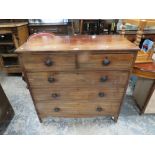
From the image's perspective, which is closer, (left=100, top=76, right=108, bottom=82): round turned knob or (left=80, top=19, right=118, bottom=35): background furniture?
(left=100, top=76, right=108, bottom=82): round turned knob

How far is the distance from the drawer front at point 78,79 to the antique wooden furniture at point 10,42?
128 cm

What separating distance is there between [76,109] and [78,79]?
0.44 metres

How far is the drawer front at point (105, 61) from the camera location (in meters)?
1.09

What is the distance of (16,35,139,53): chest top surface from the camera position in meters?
1.07

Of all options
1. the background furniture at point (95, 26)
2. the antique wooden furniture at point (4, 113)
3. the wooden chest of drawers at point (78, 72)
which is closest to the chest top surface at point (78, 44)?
the wooden chest of drawers at point (78, 72)

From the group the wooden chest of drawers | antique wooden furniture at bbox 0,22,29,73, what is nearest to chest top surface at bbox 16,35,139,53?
the wooden chest of drawers

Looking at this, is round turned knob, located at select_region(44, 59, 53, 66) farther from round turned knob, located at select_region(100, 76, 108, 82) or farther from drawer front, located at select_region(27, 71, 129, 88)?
round turned knob, located at select_region(100, 76, 108, 82)

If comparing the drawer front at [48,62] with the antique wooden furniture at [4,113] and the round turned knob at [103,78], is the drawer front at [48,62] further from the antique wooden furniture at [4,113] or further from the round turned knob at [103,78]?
the antique wooden furniture at [4,113]

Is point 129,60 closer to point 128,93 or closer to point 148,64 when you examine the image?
point 148,64

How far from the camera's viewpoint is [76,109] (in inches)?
60.2

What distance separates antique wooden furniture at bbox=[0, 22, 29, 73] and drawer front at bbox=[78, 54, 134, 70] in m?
1.52

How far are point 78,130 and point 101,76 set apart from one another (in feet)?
2.56
